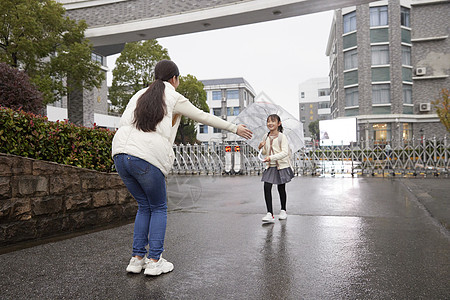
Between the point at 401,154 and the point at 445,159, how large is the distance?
149 cm

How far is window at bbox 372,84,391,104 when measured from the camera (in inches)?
1230

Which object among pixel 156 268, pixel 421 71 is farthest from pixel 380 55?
pixel 156 268

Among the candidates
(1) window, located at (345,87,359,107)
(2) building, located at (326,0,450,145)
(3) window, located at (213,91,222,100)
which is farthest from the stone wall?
(3) window, located at (213,91,222,100)

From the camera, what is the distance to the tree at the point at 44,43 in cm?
1288

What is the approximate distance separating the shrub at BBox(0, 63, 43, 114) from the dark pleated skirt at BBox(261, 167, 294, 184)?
4.42 meters

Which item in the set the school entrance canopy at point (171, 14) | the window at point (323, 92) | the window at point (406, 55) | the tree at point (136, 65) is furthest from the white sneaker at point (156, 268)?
the window at point (323, 92)

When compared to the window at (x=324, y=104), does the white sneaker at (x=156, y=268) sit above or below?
below

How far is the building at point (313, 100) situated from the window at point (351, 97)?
6142cm

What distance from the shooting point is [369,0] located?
15.0m

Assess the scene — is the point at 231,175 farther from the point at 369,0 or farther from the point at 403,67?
the point at 403,67

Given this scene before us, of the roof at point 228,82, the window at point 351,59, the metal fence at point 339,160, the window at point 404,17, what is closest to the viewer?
the metal fence at point 339,160

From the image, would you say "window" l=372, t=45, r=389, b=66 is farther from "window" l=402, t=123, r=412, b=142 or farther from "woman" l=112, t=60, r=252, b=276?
"woman" l=112, t=60, r=252, b=276

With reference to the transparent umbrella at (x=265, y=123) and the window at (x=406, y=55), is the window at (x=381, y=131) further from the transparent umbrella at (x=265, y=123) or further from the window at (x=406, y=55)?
the transparent umbrella at (x=265, y=123)

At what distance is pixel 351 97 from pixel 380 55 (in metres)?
4.30
